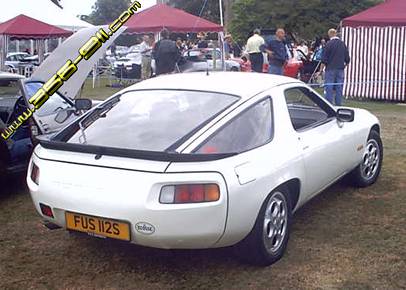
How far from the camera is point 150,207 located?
327 centimetres

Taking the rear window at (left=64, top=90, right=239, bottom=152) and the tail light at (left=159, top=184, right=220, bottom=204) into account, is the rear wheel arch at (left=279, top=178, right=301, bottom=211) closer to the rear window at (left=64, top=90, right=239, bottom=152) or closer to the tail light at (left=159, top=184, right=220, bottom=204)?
the rear window at (left=64, top=90, right=239, bottom=152)

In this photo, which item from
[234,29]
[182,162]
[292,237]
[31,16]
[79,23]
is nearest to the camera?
[182,162]

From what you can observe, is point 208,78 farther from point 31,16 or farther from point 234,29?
point 234,29

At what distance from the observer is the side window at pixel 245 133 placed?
362 centimetres

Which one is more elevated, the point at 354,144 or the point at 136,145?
the point at 136,145

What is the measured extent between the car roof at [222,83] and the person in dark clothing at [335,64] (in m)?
7.20

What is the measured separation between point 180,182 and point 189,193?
9 centimetres

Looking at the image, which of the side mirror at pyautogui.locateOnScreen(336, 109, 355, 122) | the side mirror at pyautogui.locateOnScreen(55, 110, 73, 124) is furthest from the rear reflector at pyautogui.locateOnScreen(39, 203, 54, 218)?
the side mirror at pyautogui.locateOnScreen(336, 109, 355, 122)

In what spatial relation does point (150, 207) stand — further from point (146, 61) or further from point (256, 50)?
point (146, 61)

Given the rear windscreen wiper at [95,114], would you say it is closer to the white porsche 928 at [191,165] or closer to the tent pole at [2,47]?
the white porsche 928 at [191,165]

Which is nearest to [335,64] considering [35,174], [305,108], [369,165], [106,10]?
[369,165]

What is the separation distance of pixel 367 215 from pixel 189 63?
13167mm

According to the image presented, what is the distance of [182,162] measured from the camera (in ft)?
11.1

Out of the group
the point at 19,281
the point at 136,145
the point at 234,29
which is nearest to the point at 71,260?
the point at 19,281
